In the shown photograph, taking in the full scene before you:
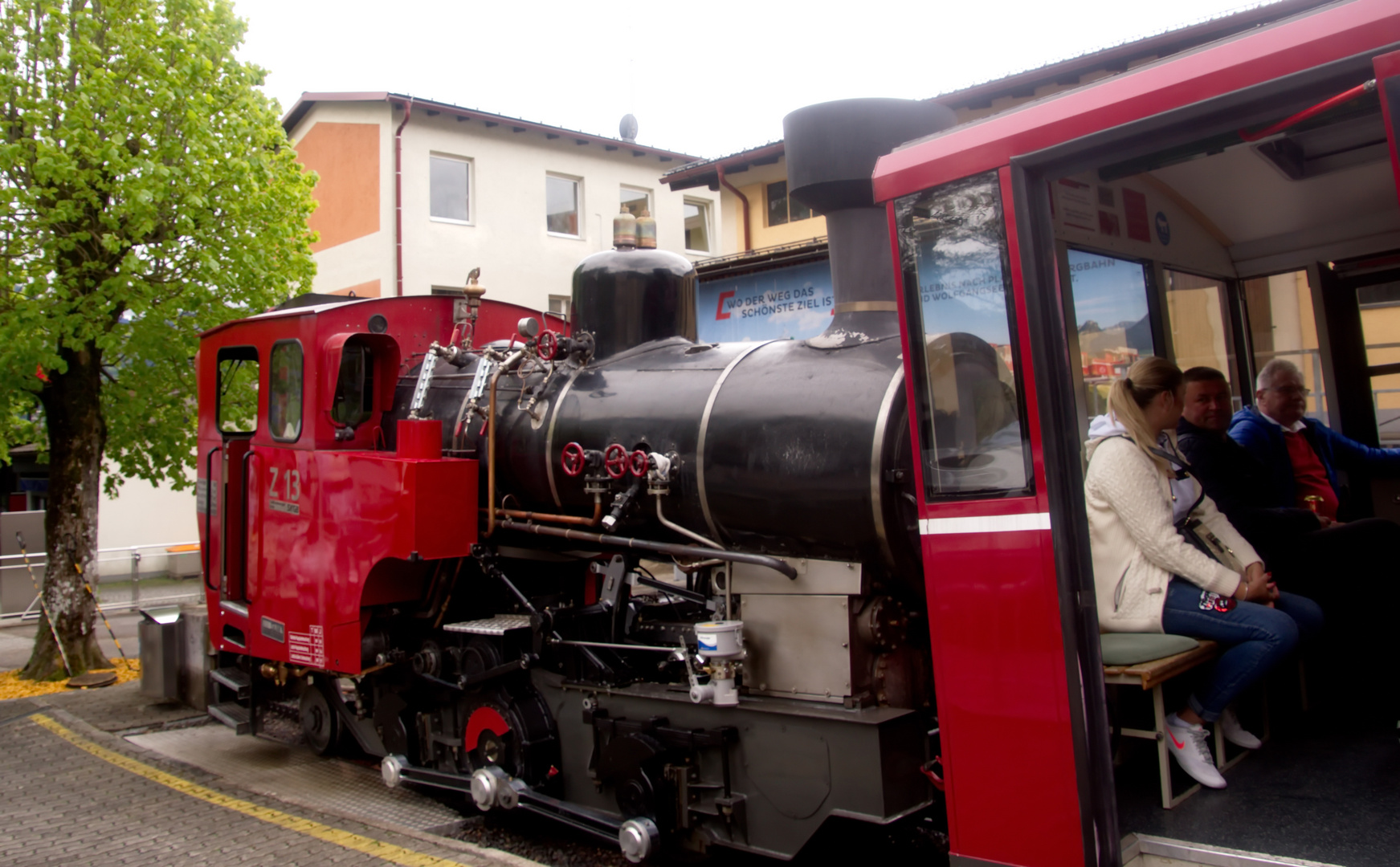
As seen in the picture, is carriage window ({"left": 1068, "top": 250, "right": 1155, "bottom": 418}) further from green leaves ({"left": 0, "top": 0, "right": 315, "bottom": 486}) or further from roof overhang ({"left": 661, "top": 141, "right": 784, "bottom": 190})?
roof overhang ({"left": 661, "top": 141, "right": 784, "bottom": 190})

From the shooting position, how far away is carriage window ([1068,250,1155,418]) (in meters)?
4.29

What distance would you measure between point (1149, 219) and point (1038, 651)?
264 cm

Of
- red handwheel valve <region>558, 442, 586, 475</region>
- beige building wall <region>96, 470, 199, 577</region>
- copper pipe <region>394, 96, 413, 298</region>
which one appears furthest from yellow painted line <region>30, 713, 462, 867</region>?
beige building wall <region>96, 470, 199, 577</region>

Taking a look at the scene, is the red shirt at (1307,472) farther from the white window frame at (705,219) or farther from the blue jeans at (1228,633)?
the white window frame at (705,219)

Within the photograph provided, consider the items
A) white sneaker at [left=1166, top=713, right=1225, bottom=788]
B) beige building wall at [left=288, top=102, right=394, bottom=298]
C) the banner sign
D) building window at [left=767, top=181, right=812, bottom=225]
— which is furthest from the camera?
beige building wall at [left=288, top=102, right=394, bottom=298]

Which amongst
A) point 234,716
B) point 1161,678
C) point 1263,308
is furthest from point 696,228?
point 1161,678

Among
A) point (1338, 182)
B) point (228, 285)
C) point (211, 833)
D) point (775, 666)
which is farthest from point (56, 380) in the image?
point (1338, 182)

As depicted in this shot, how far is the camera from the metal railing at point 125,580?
501 inches

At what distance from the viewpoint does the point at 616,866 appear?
4246 millimetres

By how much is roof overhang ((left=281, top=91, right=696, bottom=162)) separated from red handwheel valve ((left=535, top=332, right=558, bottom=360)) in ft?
44.2

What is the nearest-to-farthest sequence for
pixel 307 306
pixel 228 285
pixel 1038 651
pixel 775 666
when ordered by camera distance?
1. pixel 1038 651
2. pixel 775 666
3. pixel 307 306
4. pixel 228 285

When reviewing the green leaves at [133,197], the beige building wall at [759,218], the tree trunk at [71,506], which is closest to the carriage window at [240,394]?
the green leaves at [133,197]

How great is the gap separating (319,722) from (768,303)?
341 inches

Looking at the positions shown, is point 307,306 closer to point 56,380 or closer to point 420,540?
point 420,540
